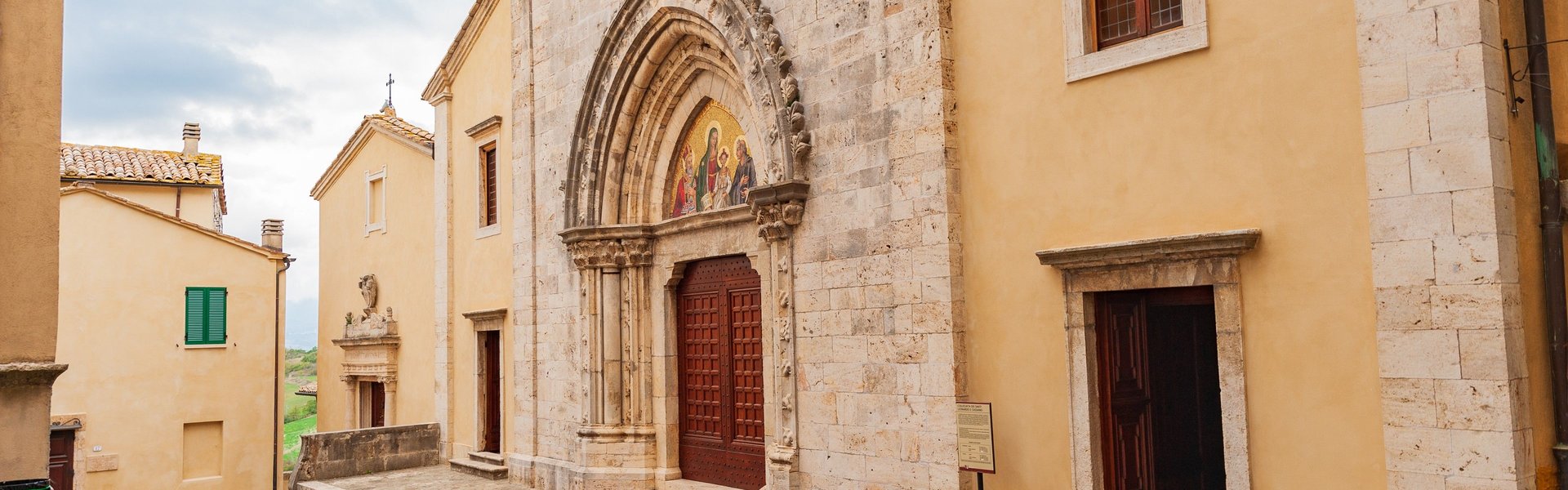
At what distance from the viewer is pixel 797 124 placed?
9188mm

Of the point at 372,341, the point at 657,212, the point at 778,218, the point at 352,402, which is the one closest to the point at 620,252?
the point at 657,212

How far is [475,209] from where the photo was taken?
1500cm

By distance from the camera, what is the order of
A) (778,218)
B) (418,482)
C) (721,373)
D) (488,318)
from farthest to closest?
(488,318) < (418,482) < (721,373) < (778,218)

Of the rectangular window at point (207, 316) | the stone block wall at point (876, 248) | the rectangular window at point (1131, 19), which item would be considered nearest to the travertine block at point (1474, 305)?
the rectangular window at point (1131, 19)

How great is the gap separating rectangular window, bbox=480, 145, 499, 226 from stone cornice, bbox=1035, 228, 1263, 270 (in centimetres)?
943

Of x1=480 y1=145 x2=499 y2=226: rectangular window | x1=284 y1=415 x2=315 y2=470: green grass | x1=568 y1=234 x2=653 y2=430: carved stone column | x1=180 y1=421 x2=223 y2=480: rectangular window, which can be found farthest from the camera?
x1=284 y1=415 x2=315 y2=470: green grass

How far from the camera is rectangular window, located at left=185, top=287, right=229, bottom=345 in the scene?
61.1 ft

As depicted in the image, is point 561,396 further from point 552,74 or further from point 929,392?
point 929,392

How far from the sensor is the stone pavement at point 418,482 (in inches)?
528

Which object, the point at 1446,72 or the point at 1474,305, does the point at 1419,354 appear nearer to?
the point at 1474,305

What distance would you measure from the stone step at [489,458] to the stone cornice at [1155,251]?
873 cm

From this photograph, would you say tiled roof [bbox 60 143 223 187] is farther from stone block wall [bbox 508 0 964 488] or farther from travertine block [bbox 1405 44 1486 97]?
travertine block [bbox 1405 44 1486 97]

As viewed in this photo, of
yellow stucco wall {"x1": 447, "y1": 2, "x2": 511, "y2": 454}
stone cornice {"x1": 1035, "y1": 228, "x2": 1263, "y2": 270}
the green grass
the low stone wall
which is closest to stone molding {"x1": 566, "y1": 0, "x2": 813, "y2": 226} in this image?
yellow stucco wall {"x1": 447, "y1": 2, "x2": 511, "y2": 454}

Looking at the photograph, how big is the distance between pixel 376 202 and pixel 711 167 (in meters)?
9.68
